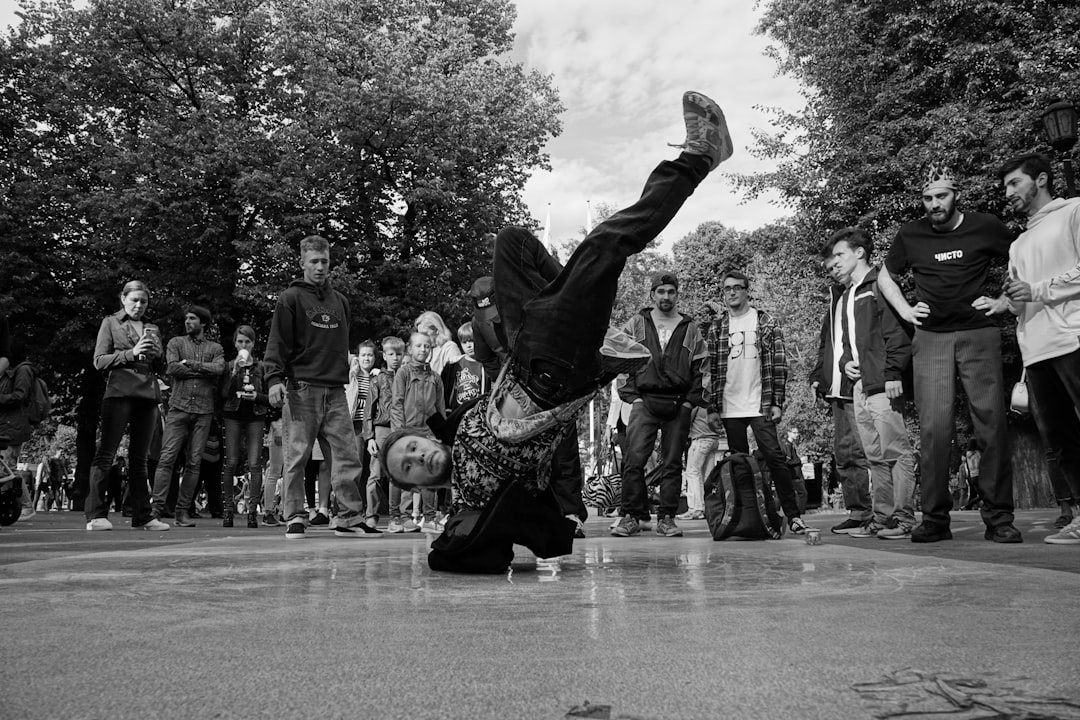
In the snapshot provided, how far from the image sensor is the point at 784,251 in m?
22.0

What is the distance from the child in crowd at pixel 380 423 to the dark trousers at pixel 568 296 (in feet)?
14.0

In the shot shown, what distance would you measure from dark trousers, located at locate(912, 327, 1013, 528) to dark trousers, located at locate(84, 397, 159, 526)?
6.20m

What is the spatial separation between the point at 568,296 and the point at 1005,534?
11.3 feet

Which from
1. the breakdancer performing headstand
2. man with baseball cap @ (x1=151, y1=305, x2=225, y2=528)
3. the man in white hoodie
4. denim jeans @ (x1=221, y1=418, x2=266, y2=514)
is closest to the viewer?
the breakdancer performing headstand

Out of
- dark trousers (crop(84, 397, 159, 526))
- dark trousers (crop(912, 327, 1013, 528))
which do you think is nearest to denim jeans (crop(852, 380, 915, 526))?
dark trousers (crop(912, 327, 1013, 528))

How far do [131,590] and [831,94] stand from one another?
21.4m

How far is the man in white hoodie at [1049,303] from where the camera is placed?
5.02 meters

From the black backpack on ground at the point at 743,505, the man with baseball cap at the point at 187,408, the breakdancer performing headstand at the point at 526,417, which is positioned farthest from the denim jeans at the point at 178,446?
the breakdancer performing headstand at the point at 526,417

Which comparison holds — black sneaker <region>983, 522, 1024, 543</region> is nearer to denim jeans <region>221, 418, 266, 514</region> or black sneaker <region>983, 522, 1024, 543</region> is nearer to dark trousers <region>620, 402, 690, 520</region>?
dark trousers <region>620, 402, 690, 520</region>

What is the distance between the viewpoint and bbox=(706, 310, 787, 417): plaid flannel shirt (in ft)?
22.6

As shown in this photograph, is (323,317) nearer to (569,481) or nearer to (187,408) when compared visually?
(569,481)

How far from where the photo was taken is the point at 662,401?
7.18 meters

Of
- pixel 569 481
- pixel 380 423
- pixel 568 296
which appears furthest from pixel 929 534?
pixel 380 423

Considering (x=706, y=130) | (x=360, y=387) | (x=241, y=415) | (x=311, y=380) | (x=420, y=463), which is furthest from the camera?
(x=360, y=387)
